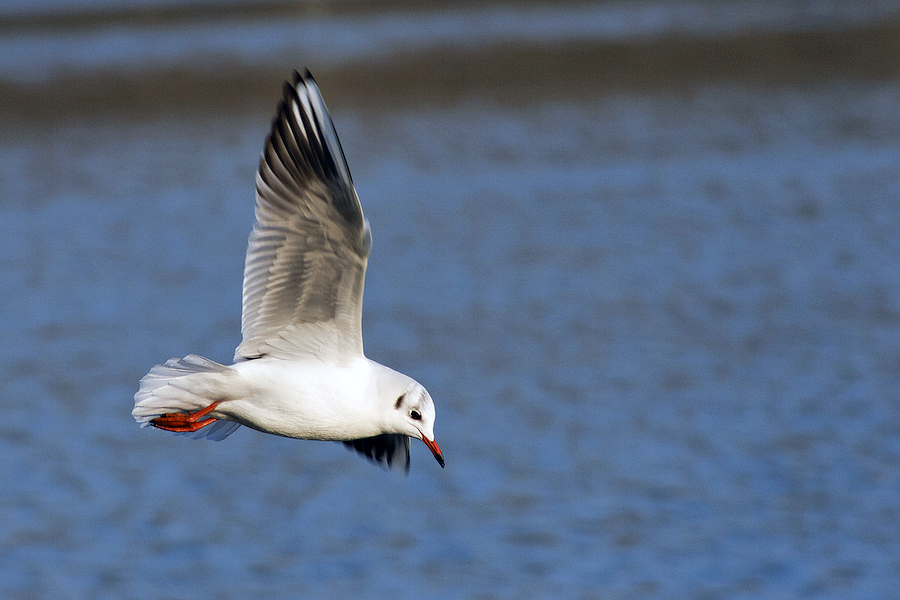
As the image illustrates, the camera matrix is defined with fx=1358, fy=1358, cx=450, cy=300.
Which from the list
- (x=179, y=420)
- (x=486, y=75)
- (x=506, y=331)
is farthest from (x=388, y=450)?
(x=486, y=75)

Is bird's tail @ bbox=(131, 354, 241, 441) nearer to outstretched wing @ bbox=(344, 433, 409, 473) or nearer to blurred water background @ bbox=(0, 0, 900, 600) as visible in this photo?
outstretched wing @ bbox=(344, 433, 409, 473)

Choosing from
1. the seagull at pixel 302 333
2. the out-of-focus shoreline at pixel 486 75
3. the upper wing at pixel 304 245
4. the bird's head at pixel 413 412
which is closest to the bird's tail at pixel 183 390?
the seagull at pixel 302 333

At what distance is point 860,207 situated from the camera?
17.1 meters

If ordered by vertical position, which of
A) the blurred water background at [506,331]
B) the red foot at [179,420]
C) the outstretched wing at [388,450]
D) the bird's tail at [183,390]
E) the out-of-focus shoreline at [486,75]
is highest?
the out-of-focus shoreline at [486,75]

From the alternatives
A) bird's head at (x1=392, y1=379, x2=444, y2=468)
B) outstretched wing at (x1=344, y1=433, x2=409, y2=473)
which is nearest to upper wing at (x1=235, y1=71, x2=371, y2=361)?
bird's head at (x1=392, y1=379, x2=444, y2=468)

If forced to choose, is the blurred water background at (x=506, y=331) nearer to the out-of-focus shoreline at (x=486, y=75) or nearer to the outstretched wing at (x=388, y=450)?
the out-of-focus shoreline at (x=486, y=75)

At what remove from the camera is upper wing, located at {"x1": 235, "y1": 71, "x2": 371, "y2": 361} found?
568 centimetres

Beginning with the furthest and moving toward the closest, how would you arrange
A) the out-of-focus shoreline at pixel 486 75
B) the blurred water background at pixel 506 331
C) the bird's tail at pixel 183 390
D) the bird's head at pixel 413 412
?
the out-of-focus shoreline at pixel 486 75 < the blurred water background at pixel 506 331 < the bird's tail at pixel 183 390 < the bird's head at pixel 413 412

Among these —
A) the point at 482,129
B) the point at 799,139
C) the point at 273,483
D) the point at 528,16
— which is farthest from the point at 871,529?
the point at 528,16

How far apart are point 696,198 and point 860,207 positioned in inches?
82.6

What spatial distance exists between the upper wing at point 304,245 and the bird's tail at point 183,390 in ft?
1.03

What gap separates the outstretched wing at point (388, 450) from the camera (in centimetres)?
638

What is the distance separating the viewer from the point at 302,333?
5.91m

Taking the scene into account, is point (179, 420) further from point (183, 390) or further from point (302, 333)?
point (302, 333)
